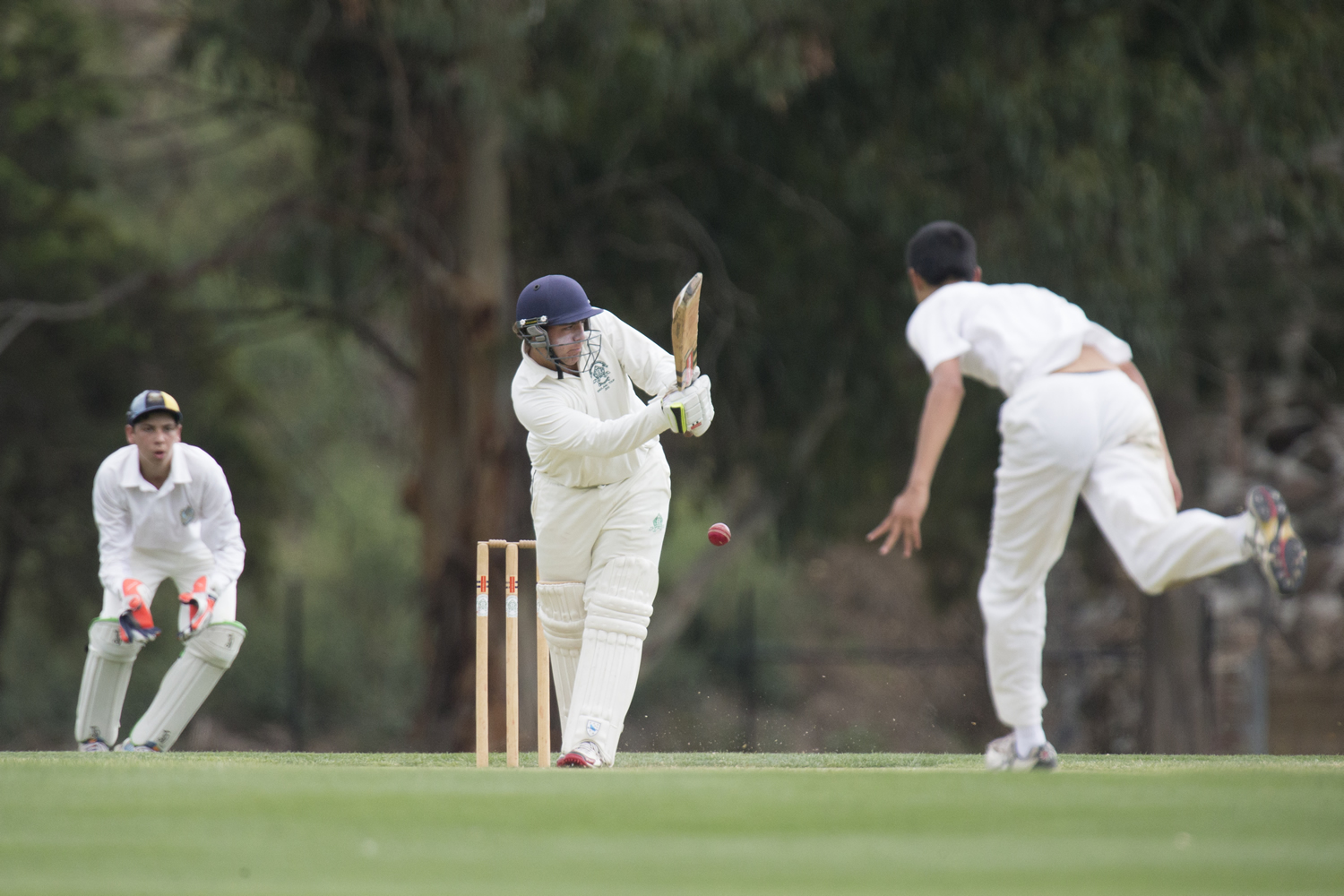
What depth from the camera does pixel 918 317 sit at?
19.0ft

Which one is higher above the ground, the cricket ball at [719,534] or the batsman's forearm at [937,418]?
the batsman's forearm at [937,418]

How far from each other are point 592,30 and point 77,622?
7.57 metres

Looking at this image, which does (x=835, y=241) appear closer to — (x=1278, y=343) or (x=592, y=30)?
(x=592, y=30)

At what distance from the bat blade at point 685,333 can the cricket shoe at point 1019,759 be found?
1.58 m

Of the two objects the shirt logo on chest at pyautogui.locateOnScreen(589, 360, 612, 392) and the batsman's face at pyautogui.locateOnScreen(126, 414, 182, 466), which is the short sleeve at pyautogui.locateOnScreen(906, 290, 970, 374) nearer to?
the shirt logo on chest at pyautogui.locateOnScreen(589, 360, 612, 392)

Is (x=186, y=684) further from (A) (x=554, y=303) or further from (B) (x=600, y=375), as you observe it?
(A) (x=554, y=303)

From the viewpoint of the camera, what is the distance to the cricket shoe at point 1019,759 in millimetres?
5816

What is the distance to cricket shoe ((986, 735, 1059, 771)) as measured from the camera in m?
5.82

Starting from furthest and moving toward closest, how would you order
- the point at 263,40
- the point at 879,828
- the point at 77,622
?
the point at 77,622, the point at 263,40, the point at 879,828

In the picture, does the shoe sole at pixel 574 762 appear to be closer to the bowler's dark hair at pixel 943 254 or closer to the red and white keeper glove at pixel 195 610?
the bowler's dark hair at pixel 943 254

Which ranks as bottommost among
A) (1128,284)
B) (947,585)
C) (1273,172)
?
(947,585)

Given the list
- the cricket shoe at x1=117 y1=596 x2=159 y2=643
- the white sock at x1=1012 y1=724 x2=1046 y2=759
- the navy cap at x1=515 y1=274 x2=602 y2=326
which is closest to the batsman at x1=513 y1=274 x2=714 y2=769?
the navy cap at x1=515 y1=274 x2=602 y2=326

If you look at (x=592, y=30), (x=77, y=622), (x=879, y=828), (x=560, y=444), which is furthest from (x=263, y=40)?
(x=879, y=828)

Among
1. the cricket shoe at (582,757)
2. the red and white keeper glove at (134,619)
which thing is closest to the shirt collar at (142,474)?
the red and white keeper glove at (134,619)
